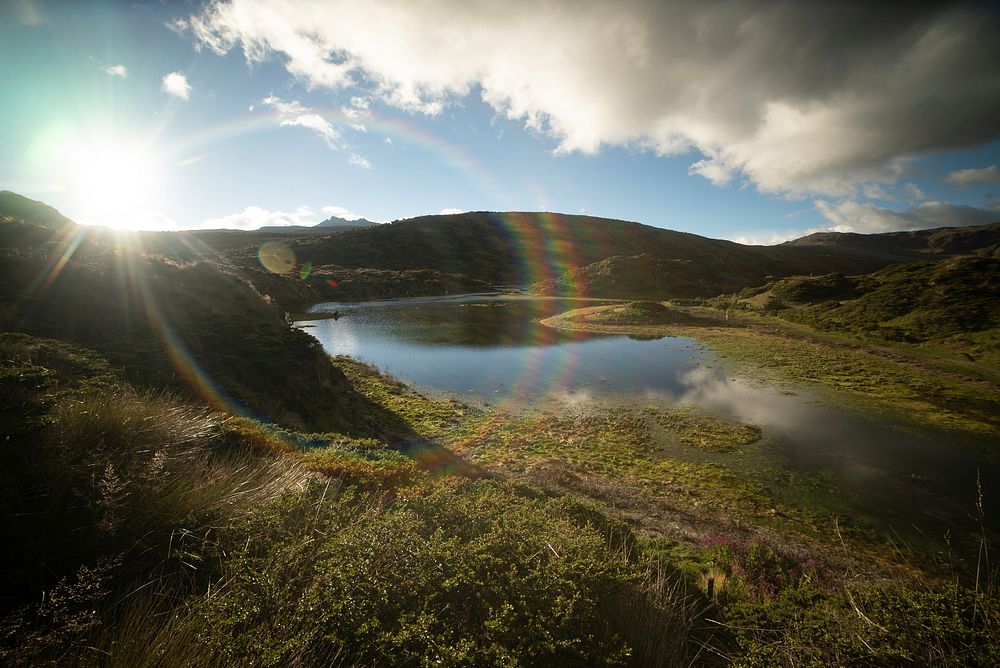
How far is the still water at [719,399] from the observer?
1005 centimetres

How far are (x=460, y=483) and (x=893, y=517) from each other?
33.4ft

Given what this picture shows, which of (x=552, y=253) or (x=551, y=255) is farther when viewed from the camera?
(x=552, y=253)

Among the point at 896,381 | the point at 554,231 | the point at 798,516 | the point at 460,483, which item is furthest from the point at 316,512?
the point at 554,231

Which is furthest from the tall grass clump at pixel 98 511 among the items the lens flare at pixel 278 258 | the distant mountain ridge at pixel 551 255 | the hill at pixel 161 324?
the lens flare at pixel 278 258

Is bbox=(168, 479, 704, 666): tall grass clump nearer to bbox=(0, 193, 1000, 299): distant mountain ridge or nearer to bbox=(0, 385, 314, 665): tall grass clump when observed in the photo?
bbox=(0, 385, 314, 665): tall grass clump

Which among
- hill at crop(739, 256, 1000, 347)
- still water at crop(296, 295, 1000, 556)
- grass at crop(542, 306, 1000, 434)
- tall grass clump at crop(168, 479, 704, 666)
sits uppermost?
hill at crop(739, 256, 1000, 347)

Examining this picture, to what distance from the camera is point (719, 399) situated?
18.0m

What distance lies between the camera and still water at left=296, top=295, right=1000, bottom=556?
33.0ft

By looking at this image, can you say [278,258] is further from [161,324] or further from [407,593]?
[407,593]

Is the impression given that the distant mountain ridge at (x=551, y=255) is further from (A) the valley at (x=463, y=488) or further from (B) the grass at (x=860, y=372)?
(A) the valley at (x=463, y=488)

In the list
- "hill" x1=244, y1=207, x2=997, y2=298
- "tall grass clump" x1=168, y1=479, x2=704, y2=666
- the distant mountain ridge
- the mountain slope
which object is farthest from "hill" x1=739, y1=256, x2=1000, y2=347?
the mountain slope

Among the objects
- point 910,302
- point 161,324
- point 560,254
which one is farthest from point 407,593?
point 560,254

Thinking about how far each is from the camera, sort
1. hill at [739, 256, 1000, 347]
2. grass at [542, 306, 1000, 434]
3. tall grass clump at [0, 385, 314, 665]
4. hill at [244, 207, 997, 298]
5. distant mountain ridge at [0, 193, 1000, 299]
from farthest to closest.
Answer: hill at [244, 207, 997, 298] → distant mountain ridge at [0, 193, 1000, 299] → hill at [739, 256, 1000, 347] → grass at [542, 306, 1000, 434] → tall grass clump at [0, 385, 314, 665]

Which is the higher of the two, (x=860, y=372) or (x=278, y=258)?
(x=278, y=258)
